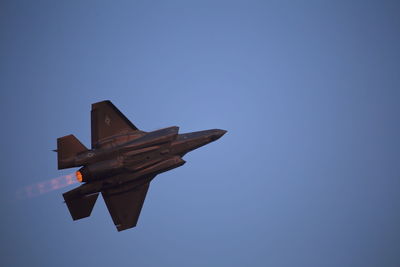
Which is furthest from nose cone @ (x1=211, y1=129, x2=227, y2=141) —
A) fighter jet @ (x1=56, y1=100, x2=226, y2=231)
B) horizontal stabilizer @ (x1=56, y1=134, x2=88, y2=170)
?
horizontal stabilizer @ (x1=56, y1=134, x2=88, y2=170)

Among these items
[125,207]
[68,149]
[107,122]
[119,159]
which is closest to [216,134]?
[119,159]

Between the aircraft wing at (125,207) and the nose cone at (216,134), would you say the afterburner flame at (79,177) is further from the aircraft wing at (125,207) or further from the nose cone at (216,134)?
the nose cone at (216,134)

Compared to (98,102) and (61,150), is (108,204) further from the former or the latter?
(98,102)

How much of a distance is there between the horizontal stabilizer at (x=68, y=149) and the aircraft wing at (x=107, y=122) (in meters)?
2.14

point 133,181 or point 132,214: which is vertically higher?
point 133,181

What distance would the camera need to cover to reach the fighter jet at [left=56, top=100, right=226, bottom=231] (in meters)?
31.3

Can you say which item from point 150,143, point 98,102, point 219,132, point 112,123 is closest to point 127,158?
point 150,143

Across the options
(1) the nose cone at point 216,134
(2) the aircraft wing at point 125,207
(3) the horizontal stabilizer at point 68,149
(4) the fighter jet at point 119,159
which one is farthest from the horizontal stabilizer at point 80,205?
(1) the nose cone at point 216,134

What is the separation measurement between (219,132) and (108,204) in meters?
12.4

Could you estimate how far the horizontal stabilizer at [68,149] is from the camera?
3125 centimetres

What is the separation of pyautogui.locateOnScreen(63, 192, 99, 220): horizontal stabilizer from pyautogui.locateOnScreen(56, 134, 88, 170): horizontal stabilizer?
299 cm

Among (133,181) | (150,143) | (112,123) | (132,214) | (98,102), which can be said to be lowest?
(132,214)

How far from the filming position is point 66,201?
32.3 m

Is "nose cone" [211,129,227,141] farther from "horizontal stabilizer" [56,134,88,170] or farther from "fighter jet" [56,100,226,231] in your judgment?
"horizontal stabilizer" [56,134,88,170]
